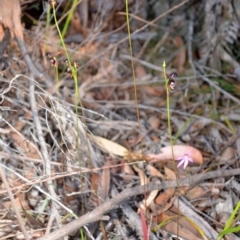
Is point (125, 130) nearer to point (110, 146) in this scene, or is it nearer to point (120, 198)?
point (110, 146)

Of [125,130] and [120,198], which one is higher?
[120,198]

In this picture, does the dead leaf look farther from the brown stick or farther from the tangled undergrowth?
the brown stick

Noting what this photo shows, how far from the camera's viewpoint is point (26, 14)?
2604mm

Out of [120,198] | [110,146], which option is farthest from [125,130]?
[120,198]

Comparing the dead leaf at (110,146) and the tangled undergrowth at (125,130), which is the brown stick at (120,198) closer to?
the tangled undergrowth at (125,130)

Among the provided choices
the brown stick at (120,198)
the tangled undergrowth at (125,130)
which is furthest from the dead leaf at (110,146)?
the brown stick at (120,198)

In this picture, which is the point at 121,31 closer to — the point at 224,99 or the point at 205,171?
the point at 224,99

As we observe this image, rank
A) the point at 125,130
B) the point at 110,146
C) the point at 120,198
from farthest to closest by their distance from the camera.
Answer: the point at 125,130
the point at 110,146
the point at 120,198

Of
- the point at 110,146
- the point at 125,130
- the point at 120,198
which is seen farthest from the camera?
the point at 125,130

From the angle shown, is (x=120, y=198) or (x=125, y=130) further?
(x=125, y=130)

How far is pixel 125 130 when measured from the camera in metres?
2.31

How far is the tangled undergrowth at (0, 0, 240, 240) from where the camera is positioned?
175 cm

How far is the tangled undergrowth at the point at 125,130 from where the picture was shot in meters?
1.75

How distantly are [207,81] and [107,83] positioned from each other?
47 centimetres
